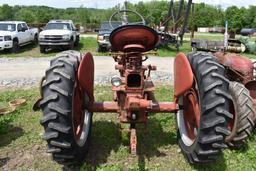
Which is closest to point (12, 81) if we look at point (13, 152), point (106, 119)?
point (106, 119)

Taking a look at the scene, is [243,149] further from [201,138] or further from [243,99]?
[201,138]

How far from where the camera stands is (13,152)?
4.95 meters

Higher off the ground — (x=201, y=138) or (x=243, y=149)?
(x=201, y=138)

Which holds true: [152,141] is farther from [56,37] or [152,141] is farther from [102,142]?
[56,37]

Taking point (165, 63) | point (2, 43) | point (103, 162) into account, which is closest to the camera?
point (103, 162)

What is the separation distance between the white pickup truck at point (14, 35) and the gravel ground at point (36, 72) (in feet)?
8.93

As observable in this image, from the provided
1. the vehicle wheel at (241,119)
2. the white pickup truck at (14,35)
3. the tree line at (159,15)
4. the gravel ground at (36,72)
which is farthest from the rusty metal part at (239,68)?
the tree line at (159,15)

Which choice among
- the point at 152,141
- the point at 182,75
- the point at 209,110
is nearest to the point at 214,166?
the point at 209,110

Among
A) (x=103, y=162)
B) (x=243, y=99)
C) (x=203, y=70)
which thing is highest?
(x=203, y=70)

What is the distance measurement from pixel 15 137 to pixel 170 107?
2534 millimetres

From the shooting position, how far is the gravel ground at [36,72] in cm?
1029

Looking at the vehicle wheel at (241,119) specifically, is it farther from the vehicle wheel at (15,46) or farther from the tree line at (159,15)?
the tree line at (159,15)

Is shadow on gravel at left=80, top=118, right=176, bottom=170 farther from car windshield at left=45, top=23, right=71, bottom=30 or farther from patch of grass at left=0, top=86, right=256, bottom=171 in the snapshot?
car windshield at left=45, top=23, right=71, bottom=30

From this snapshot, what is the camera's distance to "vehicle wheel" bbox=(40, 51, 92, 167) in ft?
12.8
